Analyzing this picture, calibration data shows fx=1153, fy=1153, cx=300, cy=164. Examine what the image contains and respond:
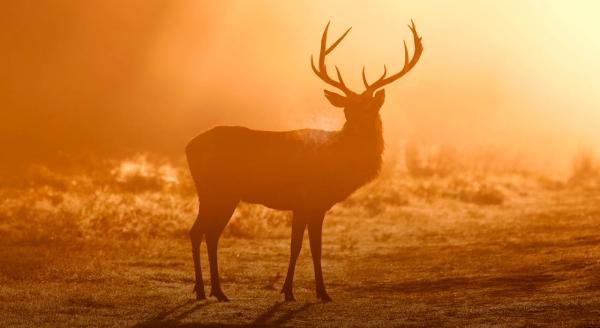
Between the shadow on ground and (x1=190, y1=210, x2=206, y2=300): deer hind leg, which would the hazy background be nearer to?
(x1=190, y1=210, x2=206, y2=300): deer hind leg

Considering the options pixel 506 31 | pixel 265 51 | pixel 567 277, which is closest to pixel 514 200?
pixel 567 277

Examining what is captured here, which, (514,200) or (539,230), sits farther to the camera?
(514,200)

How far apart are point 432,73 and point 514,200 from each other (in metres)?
74.3

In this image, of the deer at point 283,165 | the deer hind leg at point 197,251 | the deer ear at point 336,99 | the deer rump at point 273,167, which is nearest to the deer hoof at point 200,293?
the deer hind leg at point 197,251

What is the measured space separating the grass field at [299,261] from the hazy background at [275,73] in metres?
13.3

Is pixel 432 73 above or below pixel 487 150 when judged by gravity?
above

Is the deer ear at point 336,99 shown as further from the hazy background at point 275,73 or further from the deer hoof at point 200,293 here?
the hazy background at point 275,73

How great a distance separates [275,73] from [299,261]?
236ft

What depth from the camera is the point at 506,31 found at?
123750mm

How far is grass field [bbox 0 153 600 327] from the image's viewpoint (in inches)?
532

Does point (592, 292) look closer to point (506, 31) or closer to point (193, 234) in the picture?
point (193, 234)

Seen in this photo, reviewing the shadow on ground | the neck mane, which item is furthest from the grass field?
the neck mane

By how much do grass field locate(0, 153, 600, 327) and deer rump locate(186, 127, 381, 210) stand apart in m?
1.43

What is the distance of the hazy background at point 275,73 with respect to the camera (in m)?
62.5
